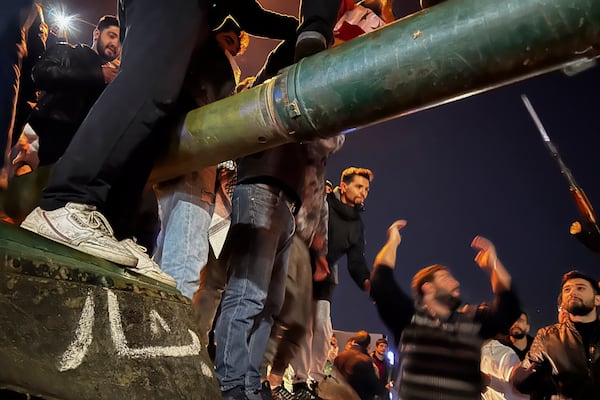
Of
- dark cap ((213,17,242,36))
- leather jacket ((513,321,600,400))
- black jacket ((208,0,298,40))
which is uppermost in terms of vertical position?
dark cap ((213,17,242,36))

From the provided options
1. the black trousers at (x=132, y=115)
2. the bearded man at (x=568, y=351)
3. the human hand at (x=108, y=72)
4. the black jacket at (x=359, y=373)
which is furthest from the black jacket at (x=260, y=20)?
the black jacket at (x=359, y=373)

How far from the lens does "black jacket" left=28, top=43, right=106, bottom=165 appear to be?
81.3 inches

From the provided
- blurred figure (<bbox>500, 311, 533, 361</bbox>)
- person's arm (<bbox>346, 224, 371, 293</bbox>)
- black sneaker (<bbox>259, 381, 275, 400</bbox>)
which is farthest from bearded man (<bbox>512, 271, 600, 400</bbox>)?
black sneaker (<bbox>259, 381, 275, 400</bbox>)

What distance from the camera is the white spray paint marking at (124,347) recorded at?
731 millimetres

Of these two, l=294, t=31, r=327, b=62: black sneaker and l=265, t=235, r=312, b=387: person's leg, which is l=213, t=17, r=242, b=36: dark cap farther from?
l=265, t=235, r=312, b=387: person's leg

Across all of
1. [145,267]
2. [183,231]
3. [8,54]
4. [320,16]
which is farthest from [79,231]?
[320,16]

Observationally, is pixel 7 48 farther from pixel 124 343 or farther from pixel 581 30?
pixel 581 30

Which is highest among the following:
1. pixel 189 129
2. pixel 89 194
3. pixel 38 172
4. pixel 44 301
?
pixel 38 172

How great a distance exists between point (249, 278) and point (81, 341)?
116cm

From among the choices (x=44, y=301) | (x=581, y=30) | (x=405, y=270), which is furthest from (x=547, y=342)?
(x=405, y=270)

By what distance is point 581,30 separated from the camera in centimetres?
91

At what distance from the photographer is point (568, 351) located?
3045 millimetres

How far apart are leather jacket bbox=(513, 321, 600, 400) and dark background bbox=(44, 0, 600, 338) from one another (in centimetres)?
754

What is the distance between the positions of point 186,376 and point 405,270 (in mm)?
10856
